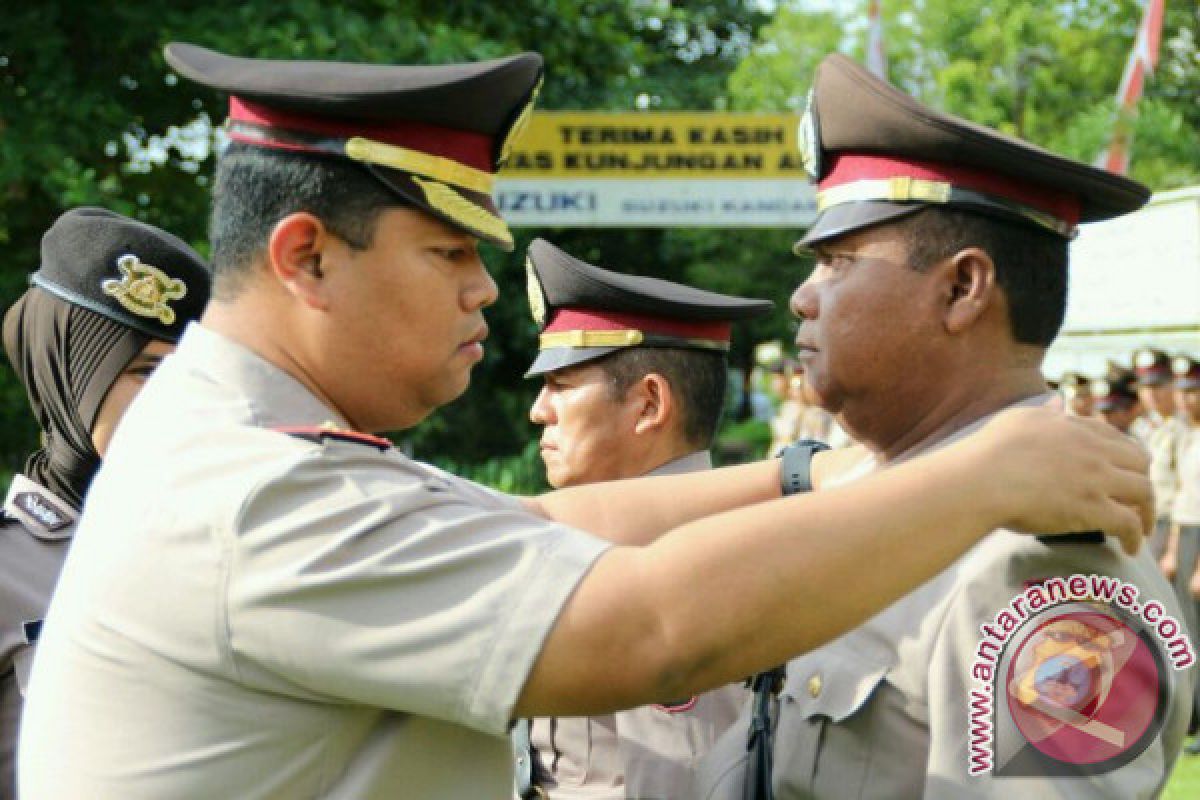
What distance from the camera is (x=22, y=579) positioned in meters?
3.16

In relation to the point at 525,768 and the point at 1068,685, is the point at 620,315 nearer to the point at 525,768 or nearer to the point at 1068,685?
the point at 525,768

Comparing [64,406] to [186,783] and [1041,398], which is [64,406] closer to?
[186,783]

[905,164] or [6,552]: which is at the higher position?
[905,164]

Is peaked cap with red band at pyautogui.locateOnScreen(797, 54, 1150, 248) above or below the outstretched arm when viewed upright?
above

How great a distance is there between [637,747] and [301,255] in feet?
7.30

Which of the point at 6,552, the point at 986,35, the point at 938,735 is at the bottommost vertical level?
the point at 6,552

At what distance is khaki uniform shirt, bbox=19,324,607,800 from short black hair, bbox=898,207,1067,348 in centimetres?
92

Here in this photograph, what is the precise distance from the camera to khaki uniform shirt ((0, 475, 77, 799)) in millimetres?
3039

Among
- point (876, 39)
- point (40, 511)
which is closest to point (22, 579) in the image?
point (40, 511)

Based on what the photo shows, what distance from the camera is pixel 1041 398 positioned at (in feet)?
7.85

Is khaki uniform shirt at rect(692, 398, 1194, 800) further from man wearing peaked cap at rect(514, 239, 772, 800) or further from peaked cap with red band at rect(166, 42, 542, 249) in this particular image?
man wearing peaked cap at rect(514, 239, 772, 800)

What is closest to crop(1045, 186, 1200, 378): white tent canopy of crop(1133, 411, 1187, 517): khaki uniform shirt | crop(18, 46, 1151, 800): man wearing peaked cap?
crop(1133, 411, 1187, 517): khaki uniform shirt

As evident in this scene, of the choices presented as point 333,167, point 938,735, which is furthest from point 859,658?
point 333,167

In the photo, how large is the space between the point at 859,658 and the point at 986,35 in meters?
38.0
